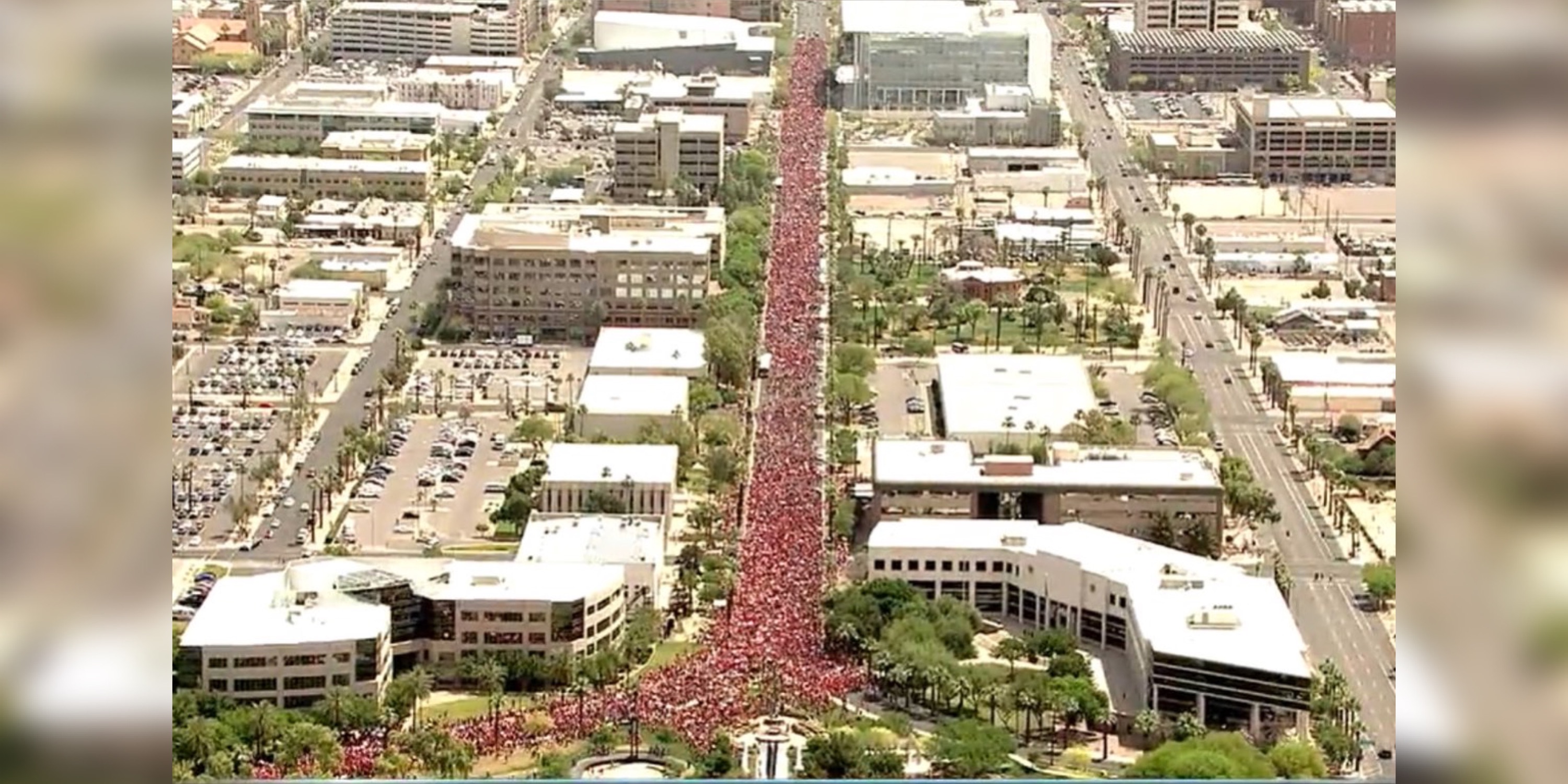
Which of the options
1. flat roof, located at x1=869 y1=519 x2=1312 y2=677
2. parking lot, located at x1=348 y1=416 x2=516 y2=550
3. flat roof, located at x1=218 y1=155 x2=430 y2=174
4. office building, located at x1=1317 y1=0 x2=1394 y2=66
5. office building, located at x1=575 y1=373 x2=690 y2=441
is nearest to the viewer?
flat roof, located at x1=869 y1=519 x2=1312 y2=677

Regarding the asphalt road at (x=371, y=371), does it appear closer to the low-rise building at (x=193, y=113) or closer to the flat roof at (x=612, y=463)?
the flat roof at (x=612, y=463)

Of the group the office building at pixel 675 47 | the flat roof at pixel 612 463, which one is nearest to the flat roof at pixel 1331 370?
the flat roof at pixel 612 463

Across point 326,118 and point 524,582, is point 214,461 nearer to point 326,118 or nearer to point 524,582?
point 524,582

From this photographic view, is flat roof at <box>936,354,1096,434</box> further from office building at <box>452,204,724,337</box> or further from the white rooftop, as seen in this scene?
the white rooftop

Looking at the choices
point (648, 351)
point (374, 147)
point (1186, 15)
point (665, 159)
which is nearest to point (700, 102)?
point (665, 159)

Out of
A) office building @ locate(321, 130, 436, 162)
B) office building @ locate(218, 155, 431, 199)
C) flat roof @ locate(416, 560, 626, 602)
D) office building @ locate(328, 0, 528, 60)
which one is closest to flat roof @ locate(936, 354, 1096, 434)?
flat roof @ locate(416, 560, 626, 602)

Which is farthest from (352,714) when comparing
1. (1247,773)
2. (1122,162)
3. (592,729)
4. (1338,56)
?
(1338,56)

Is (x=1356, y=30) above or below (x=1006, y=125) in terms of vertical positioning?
above
